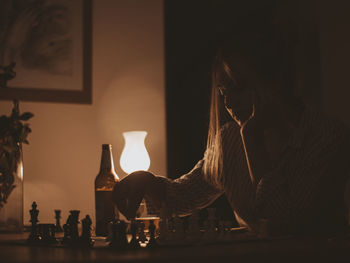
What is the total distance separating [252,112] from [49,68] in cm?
122

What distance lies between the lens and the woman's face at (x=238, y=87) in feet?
3.94

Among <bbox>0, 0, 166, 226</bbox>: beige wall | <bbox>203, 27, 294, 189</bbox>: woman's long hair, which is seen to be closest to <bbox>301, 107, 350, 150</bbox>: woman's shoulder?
<bbox>203, 27, 294, 189</bbox>: woman's long hair

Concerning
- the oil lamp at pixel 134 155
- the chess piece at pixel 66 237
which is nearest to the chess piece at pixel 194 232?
the chess piece at pixel 66 237

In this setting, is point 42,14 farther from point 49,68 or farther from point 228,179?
point 228,179

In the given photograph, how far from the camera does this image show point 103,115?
7.10ft

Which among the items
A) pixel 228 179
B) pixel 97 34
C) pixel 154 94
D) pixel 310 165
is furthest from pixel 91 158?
pixel 310 165

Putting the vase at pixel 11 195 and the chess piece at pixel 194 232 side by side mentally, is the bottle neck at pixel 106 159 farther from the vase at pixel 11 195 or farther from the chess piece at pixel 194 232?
the chess piece at pixel 194 232

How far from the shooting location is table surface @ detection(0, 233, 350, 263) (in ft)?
2.32

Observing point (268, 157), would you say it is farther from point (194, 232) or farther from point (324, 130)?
point (194, 232)

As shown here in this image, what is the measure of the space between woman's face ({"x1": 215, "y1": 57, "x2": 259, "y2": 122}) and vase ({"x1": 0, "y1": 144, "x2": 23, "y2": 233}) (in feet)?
2.57

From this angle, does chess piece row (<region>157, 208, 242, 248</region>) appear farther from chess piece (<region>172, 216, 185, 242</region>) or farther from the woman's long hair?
the woman's long hair

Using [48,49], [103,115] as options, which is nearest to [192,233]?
[103,115]

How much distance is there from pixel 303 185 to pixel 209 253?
0.47 meters

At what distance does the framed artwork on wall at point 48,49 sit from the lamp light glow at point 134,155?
0.36 m
